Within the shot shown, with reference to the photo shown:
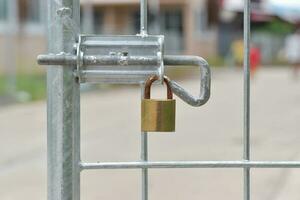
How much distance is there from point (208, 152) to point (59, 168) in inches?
265

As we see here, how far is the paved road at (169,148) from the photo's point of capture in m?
6.57

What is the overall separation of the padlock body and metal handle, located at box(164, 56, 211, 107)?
10 centimetres

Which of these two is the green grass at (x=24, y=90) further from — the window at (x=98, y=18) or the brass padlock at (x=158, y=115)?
the window at (x=98, y=18)

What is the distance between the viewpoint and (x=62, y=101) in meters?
2.08

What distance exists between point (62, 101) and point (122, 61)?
200 millimetres

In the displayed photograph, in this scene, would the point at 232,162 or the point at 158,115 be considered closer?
the point at 158,115

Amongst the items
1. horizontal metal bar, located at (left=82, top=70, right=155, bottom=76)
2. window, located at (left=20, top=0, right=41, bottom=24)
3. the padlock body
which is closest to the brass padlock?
the padlock body

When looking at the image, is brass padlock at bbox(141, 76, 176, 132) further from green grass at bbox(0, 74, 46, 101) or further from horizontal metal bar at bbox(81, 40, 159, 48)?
green grass at bbox(0, 74, 46, 101)

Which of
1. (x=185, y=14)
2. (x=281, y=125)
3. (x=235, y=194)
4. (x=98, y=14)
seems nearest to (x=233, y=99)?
(x=281, y=125)

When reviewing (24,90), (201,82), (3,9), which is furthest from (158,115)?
(3,9)

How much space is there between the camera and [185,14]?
1554 inches

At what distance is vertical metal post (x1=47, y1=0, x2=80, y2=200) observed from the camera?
208 centimetres

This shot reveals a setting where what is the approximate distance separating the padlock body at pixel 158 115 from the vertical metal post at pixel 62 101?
0.23m

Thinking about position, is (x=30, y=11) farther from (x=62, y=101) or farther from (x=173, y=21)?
(x=62, y=101)
